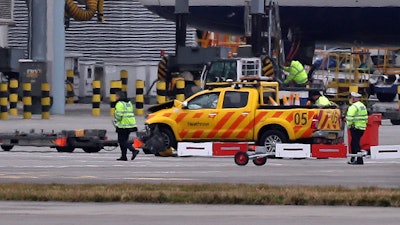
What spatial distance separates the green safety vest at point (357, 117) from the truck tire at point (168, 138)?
3.45 metres

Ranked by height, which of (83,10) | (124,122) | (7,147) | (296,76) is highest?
(83,10)

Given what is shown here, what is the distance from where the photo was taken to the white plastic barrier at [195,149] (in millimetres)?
25219

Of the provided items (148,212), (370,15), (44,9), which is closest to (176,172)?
(148,212)

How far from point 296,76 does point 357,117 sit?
14.7 metres

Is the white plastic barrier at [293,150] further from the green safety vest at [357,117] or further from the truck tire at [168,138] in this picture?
the truck tire at [168,138]

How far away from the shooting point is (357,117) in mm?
25844

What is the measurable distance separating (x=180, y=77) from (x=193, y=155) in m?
18.5

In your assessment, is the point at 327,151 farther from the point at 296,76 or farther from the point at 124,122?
the point at 296,76

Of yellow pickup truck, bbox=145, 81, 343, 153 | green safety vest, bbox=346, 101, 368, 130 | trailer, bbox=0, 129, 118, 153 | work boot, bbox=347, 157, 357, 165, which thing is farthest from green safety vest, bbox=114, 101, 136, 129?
work boot, bbox=347, 157, 357, 165

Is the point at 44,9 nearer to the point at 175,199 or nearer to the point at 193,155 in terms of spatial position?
the point at 193,155

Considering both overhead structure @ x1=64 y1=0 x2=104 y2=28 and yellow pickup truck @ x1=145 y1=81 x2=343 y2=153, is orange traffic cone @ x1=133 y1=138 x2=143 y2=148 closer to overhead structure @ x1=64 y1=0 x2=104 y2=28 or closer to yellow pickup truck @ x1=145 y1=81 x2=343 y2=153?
yellow pickup truck @ x1=145 y1=81 x2=343 y2=153

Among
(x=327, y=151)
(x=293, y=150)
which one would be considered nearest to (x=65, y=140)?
(x=293, y=150)

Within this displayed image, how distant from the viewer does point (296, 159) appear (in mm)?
26391

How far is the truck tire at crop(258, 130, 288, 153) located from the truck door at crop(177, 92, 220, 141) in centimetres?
113
